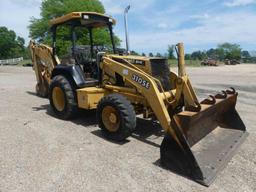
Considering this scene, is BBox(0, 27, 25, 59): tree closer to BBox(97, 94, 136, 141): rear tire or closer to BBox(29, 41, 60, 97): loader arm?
BBox(29, 41, 60, 97): loader arm

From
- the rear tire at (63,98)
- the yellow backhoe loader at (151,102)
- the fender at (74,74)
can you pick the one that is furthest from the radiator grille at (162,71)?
the rear tire at (63,98)

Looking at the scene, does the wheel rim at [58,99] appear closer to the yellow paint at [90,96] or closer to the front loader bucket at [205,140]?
the yellow paint at [90,96]

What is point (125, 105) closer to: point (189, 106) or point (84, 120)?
point (189, 106)

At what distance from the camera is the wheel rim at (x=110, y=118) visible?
5418mm

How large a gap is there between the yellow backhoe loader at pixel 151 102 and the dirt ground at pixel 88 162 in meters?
0.22

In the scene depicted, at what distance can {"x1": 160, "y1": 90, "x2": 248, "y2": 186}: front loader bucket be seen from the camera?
4133 millimetres

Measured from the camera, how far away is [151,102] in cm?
520

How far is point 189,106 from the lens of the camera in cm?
493

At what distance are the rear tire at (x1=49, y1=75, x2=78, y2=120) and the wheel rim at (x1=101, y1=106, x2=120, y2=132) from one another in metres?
1.33

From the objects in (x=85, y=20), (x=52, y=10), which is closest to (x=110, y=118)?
(x=85, y=20)

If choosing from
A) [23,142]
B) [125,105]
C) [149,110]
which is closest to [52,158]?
[23,142]

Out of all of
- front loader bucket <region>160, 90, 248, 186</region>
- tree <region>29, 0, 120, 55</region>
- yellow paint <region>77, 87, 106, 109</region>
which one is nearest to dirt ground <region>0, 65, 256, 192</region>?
front loader bucket <region>160, 90, 248, 186</region>

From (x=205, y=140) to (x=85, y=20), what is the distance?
4.01 m

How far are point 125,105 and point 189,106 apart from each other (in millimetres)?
1128
